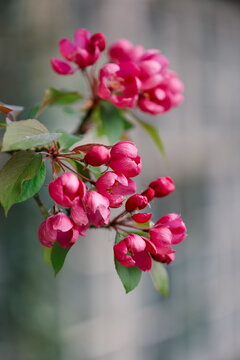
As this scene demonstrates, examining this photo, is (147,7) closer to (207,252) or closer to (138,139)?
(138,139)

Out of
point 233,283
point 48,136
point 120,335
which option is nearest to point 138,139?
point 120,335

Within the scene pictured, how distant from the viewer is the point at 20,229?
6.43ft

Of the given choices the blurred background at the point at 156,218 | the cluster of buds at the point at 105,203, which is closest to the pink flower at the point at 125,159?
the cluster of buds at the point at 105,203

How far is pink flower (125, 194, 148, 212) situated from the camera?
1.18 feet

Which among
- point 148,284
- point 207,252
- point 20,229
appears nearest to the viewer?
point 20,229

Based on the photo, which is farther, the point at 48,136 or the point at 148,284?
the point at 148,284

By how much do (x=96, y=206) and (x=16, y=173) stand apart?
65 millimetres

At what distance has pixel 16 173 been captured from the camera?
1.11ft

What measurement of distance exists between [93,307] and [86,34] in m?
1.89

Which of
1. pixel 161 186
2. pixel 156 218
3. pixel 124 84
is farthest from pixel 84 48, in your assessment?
pixel 156 218

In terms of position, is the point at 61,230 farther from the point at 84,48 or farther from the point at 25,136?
the point at 84,48

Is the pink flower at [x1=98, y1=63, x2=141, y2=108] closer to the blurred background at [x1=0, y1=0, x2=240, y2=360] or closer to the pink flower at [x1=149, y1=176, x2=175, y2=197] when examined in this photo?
the pink flower at [x1=149, y1=176, x2=175, y2=197]

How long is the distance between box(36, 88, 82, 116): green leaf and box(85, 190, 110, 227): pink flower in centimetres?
18

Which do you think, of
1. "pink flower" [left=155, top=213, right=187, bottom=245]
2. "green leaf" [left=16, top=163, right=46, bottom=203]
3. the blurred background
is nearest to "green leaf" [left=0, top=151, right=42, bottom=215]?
"green leaf" [left=16, top=163, right=46, bottom=203]
